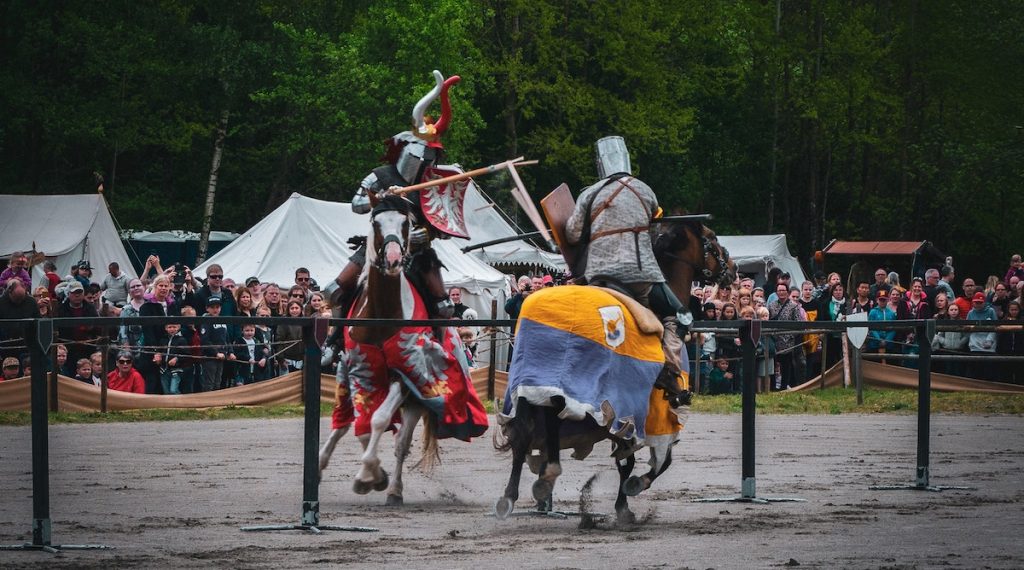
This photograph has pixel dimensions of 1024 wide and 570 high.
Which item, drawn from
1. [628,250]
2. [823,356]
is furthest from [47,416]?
[823,356]

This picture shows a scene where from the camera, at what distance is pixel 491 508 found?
10.6 meters

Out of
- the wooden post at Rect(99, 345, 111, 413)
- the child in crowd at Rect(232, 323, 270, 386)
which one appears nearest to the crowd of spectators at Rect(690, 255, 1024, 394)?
the child in crowd at Rect(232, 323, 270, 386)

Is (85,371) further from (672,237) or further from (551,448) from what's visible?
(551,448)

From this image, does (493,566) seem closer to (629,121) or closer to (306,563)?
(306,563)

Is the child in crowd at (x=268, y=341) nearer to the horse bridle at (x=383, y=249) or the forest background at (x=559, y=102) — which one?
the horse bridle at (x=383, y=249)

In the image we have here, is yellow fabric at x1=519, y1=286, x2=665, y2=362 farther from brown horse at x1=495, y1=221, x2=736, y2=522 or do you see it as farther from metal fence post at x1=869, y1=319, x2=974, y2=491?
metal fence post at x1=869, y1=319, x2=974, y2=491

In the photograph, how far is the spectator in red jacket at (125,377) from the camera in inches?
749

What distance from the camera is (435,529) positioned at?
368 inches

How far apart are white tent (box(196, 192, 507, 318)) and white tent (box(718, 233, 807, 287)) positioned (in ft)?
42.4

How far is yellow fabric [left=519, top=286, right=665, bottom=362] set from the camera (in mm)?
9359

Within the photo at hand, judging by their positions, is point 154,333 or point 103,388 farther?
point 154,333

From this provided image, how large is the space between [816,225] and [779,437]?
34.6m

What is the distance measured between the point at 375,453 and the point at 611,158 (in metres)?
2.67

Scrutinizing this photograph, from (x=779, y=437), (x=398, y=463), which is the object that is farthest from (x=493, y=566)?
(x=779, y=437)
